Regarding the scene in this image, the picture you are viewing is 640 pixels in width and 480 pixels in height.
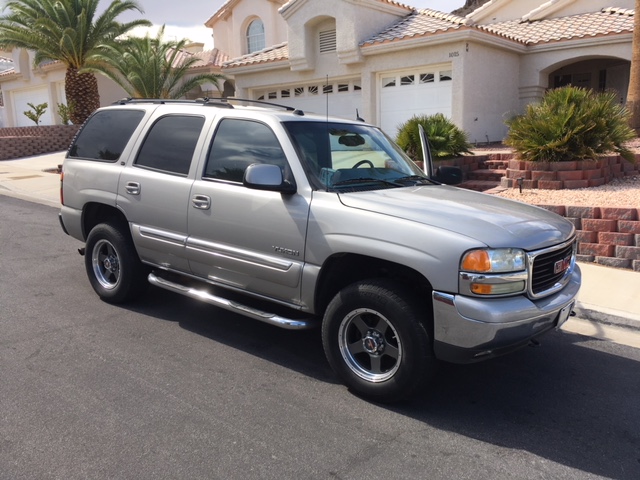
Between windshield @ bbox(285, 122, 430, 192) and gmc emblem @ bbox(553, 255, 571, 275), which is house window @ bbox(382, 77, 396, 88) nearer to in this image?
windshield @ bbox(285, 122, 430, 192)

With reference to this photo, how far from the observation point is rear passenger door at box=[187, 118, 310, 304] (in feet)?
14.3

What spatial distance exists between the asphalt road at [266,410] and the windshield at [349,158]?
4.88 ft

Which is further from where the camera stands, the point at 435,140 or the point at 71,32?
the point at 71,32

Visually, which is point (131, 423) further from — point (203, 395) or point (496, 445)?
point (496, 445)

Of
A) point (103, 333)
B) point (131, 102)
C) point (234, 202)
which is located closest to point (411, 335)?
point (234, 202)

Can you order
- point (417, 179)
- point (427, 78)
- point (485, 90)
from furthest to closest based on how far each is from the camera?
point (427, 78), point (485, 90), point (417, 179)

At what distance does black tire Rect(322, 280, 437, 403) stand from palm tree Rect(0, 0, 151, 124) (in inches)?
791

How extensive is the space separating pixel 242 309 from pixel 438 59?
1272 cm

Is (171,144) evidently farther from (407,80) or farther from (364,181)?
(407,80)

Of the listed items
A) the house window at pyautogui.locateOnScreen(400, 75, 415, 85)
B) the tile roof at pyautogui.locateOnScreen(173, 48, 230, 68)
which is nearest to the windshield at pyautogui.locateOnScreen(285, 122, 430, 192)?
the house window at pyautogui.locateOnScreen(400, 75, 415, 85)

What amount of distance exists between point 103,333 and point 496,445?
3.43 meters

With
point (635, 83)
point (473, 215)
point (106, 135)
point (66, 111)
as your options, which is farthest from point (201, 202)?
point (66, 111)

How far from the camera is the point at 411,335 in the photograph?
3.72 metres

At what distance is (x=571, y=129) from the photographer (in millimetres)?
9711
